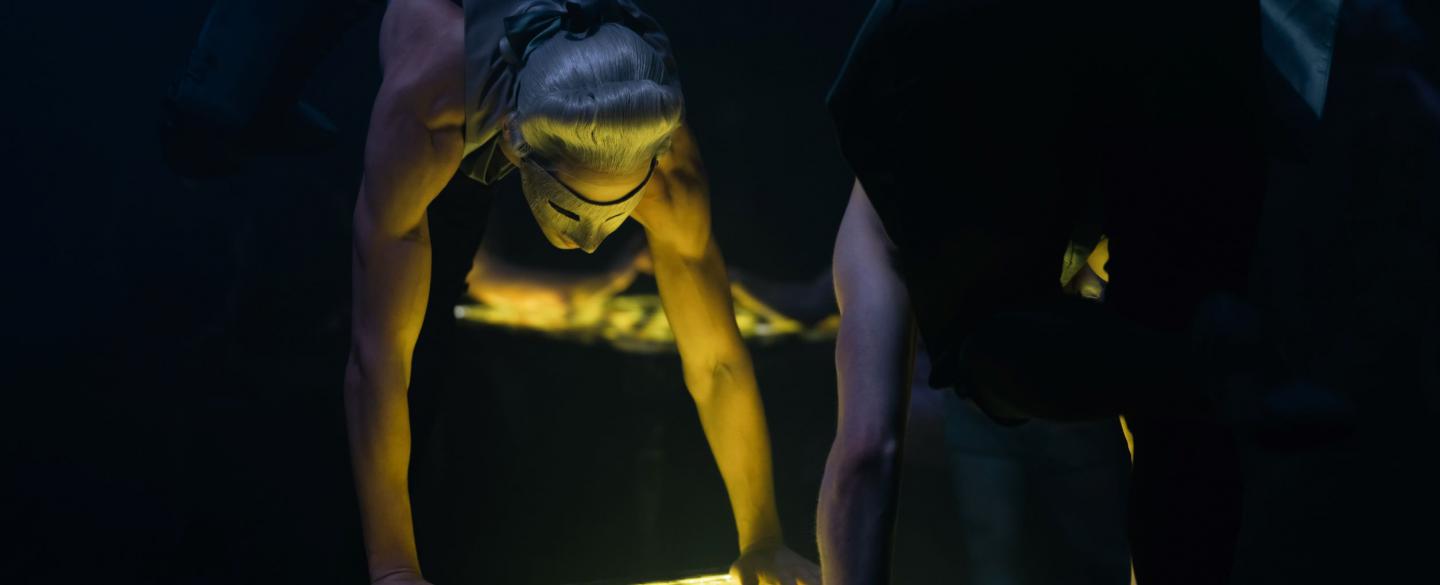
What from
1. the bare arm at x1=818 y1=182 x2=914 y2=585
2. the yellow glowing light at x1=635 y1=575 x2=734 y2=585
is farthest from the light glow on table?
the bare arm at x1=818 y1=182 x2=914 y2=585

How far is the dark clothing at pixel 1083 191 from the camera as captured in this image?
0.96 m

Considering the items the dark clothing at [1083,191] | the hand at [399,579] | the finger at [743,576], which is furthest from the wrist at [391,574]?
the dark clothing at [1083,191]

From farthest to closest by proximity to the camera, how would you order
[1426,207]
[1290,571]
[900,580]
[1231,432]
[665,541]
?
[665,541] < [900,580] < [1290,571] < [1426,207] < [1231,432]

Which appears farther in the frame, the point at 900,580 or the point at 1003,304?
the point at 900,580

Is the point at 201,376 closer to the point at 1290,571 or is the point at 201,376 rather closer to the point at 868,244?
the point at 868,244

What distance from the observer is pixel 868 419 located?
1.20 meters

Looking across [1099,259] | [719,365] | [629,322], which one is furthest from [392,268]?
[1099,259]

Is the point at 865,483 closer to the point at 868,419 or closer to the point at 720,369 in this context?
the point at 868,419

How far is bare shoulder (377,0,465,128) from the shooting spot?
1.77 metres

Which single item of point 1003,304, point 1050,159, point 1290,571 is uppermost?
point 1050,159

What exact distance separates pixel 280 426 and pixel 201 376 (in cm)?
15

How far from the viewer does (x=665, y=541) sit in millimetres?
2396

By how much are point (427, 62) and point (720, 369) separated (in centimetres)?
69

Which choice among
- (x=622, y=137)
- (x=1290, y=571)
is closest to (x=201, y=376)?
(x=622, y=137)
